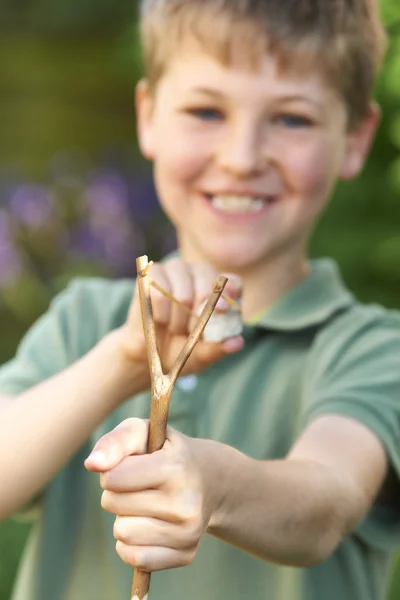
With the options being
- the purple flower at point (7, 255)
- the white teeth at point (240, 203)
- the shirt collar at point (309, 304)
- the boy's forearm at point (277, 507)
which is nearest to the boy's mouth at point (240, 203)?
the white teeth at point (240, 203)

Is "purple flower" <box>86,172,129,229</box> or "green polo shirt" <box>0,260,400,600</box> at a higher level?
"green polo shirt" <box>0,260,400,600</box>

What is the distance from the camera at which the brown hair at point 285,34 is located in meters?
1.31

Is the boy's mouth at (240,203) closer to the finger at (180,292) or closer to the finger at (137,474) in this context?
→ the finger at (180,292)

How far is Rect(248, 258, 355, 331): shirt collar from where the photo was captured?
4.36 ft

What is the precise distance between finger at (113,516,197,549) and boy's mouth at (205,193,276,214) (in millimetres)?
683

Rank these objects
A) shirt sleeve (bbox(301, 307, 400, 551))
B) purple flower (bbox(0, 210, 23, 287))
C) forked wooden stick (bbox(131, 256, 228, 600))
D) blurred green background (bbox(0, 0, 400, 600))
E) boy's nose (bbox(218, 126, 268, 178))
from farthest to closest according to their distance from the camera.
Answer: purple flower (bbox(0, 210, 23, 287))
blurred green background (bbox(0, 0, 400, 600))
boy's nose (bbox(218, 126, 268, 178))
shirt sleeve (bbox(301, 307, 400, 551))
forked wooden stick (bbox(131, 256, 228, 600))

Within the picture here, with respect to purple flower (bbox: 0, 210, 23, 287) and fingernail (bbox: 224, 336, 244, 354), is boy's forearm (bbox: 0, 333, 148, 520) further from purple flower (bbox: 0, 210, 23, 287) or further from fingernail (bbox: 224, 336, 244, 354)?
purple flower (bbox: 0, 210, 23, 287)

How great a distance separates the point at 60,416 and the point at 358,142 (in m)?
0.63

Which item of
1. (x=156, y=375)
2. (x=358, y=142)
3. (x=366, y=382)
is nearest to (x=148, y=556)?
(x=156, y=375)

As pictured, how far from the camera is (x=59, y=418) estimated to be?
1088mm

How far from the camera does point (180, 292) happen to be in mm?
1049

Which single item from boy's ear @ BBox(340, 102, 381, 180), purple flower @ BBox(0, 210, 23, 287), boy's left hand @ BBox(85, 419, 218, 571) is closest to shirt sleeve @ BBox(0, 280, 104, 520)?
boy's ear @ BBox(340, 102, 381, 180)

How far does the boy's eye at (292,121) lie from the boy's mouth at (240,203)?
0.29 feet

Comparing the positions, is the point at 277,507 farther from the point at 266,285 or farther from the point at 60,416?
the point at 266,285
